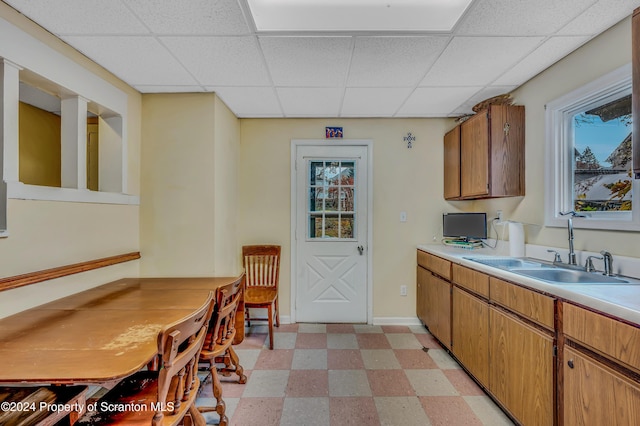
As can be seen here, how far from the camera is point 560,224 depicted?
2.05 meters

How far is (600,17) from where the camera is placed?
1.59 metres

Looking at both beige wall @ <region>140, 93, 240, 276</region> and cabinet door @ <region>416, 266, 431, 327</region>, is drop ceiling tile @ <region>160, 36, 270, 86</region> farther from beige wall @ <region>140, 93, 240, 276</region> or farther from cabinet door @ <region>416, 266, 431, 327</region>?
cabinet door @ <region>416, 266, 431, 327</region>

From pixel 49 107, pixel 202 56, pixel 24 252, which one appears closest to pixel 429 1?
pixel 202 56

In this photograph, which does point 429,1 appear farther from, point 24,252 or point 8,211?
point 24,252

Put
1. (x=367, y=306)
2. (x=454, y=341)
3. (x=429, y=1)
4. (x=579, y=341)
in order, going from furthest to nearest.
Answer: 1. (x=367, y=306)
2. (x=454, y=341)
3. (x=429, y=1)
4. (x=579, y=341)

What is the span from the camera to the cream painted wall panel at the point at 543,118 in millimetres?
1658

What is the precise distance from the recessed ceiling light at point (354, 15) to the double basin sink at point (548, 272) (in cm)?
166

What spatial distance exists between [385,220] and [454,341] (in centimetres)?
142

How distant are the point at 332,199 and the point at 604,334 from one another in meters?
2.53

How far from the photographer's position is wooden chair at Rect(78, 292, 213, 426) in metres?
1.07

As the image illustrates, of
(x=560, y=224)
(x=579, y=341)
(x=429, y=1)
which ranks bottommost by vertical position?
(x=579, y=341)

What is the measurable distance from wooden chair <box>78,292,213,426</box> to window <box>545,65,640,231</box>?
2.41 m

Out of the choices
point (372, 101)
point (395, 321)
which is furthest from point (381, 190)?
point (395, 321)

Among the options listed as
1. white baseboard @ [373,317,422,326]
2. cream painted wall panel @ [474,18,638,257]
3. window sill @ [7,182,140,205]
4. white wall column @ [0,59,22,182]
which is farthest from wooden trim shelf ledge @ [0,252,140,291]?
cream painted wall panel @ [474,18,638,257]
